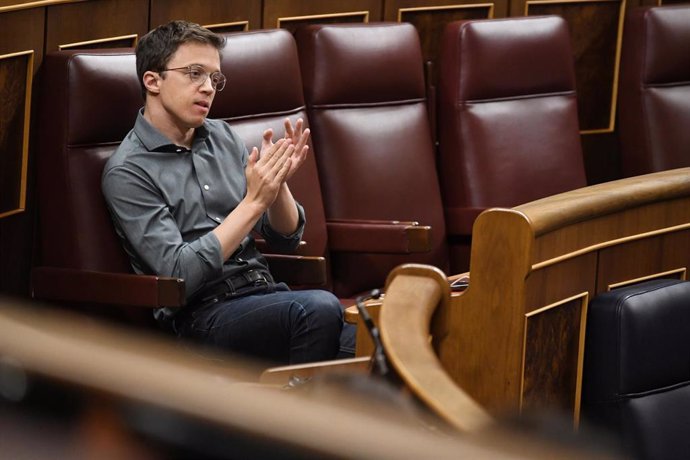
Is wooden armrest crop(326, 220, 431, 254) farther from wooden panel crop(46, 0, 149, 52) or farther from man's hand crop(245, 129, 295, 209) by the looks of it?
wooden panel crop(46, 0, 149, 52)

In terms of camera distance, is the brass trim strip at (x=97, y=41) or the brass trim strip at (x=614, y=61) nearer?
the brass trim strip at (x=97, y=41)


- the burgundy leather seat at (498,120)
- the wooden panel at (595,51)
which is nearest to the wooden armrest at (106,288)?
the burgundy leather seat at (498,120)

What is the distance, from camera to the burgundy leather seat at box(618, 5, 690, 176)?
2.64 meters

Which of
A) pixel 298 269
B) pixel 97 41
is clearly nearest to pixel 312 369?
pixel 298 269

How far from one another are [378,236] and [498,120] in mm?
460

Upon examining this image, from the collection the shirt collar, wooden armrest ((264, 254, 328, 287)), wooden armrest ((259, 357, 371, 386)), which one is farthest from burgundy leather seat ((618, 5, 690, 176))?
wooden armrest ((259, 357, 371, 386))

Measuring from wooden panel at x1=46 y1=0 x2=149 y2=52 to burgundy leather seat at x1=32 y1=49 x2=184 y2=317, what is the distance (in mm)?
160

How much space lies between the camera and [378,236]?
2061 mm

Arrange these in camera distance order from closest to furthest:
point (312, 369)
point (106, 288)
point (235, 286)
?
point (312, 369)
point (106, 288)
point (235, 286)

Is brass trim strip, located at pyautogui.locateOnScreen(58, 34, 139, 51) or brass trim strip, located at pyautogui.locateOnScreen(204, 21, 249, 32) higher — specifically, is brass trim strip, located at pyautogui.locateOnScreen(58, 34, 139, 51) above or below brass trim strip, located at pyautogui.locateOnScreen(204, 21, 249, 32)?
below

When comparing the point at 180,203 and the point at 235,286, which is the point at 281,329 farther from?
the point at 180,203

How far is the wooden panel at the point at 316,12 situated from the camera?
2.36 metres

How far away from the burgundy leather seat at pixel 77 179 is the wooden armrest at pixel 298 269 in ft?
0.84

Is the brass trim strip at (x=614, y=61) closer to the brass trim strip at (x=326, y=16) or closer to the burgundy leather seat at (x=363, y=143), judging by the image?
the brass trim strip at (x=326, y=16)
